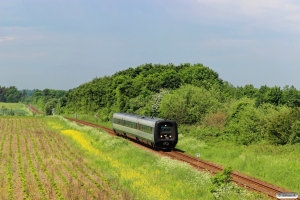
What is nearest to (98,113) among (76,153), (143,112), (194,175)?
(143,112)

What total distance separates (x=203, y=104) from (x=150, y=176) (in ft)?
114

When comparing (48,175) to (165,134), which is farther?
(165,134)

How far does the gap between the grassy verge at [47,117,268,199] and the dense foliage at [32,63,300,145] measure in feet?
39.6

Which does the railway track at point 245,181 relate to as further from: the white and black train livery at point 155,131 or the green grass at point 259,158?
the white and black train livery at point 155,131

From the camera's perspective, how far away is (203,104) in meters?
60.3

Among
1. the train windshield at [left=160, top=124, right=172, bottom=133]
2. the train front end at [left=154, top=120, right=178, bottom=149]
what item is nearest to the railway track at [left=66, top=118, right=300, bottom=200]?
the train front end at [left=154, top=120, right=178, bottom=149]

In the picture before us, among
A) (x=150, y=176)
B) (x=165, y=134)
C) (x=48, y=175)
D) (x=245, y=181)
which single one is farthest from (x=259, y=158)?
(x=48, y=175)

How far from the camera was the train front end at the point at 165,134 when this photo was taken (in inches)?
1549

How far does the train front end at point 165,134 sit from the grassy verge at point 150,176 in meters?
2.72

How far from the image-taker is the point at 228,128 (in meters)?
47.6

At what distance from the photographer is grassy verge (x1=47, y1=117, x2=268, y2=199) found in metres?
21.9

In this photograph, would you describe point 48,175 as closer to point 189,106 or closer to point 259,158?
point 259,158

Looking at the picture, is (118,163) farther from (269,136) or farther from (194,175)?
(269,136)

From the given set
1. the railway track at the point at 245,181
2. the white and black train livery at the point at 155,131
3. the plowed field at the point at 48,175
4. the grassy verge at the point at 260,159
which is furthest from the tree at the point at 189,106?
the railway track at the point at 245,181
